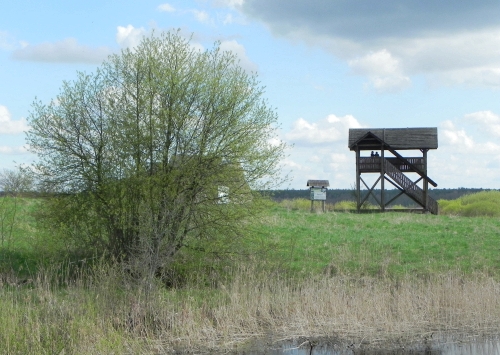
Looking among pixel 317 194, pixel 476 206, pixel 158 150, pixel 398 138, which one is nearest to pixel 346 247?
pixel 158 150

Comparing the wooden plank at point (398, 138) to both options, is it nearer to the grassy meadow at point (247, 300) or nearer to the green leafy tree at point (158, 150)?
the grassy meadow at point (247, 300)

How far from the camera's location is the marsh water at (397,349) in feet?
45.8

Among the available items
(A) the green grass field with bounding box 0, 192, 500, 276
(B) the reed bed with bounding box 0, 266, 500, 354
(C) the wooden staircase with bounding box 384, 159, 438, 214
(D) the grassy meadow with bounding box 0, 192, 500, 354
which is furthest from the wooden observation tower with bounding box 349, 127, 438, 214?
(B) the reed bed with bounding box 0, 266, 500, 354

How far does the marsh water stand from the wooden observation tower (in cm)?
2801

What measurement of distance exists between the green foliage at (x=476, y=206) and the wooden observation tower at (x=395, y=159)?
10.4ft

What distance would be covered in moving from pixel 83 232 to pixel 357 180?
87.2 ft

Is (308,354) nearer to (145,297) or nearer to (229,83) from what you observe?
(145,297)

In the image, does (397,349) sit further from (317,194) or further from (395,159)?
(395,159)

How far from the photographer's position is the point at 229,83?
1931 centimetres

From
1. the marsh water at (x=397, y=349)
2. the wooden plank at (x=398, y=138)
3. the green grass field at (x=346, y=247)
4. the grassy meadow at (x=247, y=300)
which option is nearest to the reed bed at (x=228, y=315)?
the grassy meadow at (x=247, y=300)

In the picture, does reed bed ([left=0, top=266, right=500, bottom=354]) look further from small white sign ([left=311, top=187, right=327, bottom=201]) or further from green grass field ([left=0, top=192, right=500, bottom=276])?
small white sign ([left=311, top=187, right=327, bottom=201])

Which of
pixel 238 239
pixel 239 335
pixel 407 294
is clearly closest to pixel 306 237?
pixel 238 239

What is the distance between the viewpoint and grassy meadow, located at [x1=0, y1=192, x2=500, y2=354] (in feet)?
44.0

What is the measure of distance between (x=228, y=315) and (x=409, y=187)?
30.4 m
